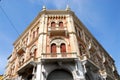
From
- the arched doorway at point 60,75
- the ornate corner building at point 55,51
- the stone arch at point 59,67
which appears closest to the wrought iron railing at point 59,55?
the ornate corner building at point 55,51

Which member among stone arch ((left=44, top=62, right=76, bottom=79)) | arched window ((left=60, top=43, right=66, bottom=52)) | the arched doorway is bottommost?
the arched doorway

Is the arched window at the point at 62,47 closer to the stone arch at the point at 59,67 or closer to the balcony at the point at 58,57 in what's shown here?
the balcony at the point at 58,57

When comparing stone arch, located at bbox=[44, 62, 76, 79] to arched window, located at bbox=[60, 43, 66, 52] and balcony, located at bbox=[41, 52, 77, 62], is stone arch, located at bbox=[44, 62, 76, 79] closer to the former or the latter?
balcony, located at bbox=[41, 52, 77, 62]

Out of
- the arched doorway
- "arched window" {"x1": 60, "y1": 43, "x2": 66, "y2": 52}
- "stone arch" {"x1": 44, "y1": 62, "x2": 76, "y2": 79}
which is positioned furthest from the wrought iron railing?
"arched window" {"x1": 60, "y1": 43, "x2": 66, "y2": 52}

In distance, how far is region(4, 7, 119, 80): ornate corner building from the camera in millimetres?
18781

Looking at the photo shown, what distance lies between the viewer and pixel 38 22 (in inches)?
990

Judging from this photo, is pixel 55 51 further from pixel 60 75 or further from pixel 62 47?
pixel 60 75

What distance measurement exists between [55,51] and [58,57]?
2.17m

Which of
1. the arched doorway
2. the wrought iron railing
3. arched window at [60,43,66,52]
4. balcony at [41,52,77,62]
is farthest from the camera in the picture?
arched window at [60,43,66,52]

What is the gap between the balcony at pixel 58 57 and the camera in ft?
61.4

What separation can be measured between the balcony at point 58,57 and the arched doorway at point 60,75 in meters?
1.37

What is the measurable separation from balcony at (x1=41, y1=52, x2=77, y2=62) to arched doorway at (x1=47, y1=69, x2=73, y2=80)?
1373mm

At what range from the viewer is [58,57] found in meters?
18.8

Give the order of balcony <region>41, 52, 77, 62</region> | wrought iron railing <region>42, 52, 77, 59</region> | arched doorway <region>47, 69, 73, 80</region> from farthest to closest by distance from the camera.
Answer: wrought iron railing <region>42, 52, 77, 59</region>
balcony <region>41, 52, 77, 62</region>
arched doorway <region>47, 69, 73, 80</region>
